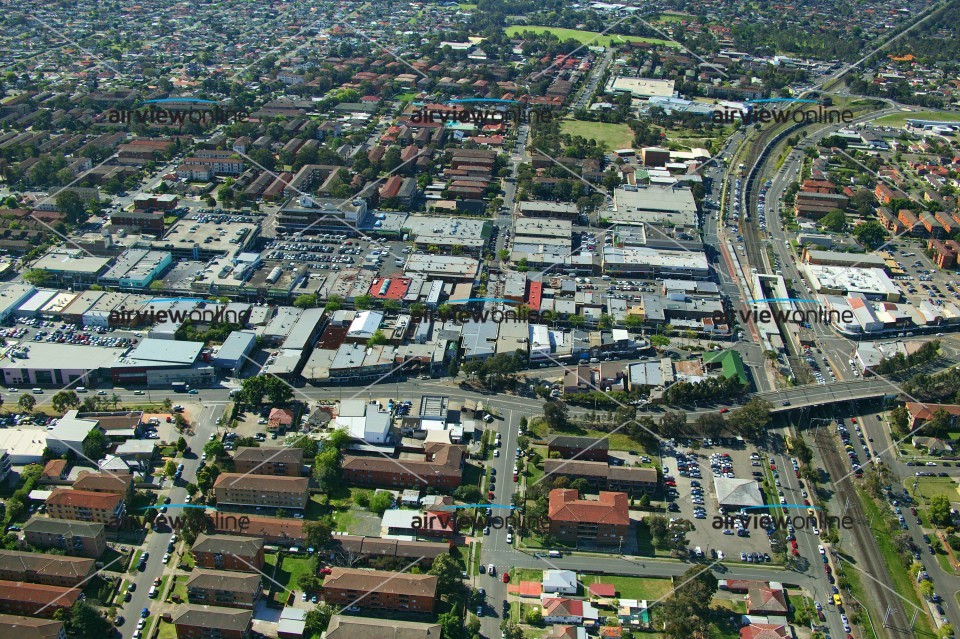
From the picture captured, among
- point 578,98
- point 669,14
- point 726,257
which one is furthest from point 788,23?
point 726,257

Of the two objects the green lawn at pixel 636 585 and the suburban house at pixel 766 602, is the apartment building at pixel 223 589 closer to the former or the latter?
the green lawn at pixel 636 585

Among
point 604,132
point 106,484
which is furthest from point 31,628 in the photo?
point 604,132

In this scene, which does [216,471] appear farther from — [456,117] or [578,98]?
[578,98]

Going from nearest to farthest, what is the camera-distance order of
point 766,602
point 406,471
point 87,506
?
1. point 766,602
2. point 87,506
3. point 406,471

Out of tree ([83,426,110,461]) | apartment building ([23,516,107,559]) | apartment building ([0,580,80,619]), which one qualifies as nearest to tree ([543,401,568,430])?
apartment building ([23,516,107,559])

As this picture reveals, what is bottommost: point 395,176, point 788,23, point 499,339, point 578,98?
point 499,339

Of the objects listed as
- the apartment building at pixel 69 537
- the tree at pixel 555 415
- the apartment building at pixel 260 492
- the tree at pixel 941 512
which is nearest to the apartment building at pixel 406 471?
the apartment building at pixel 260 492

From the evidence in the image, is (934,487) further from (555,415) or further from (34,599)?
(34,599)
